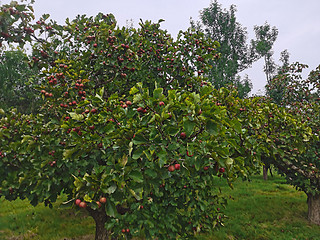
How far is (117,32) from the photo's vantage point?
579 centimetres

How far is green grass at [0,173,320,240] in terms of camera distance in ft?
29.4

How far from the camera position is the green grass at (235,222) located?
8.97 meters

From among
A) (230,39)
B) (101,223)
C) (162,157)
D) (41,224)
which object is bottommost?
(41,224)

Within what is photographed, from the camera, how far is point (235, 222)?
1024cm

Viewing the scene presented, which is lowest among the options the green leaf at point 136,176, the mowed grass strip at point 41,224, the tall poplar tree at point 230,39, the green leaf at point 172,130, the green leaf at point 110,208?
the mowed grass strip at point 41,224

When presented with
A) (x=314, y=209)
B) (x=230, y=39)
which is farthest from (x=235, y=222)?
(x=230, y=39)

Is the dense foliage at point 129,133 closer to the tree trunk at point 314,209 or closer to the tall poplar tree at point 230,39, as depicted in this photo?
the tree trunk at point 314,209

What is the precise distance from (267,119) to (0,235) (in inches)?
416

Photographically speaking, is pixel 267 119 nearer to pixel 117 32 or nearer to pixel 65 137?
pixel 117 32

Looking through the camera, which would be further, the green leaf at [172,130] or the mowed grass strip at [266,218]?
the mowed grass strip at [266,218]

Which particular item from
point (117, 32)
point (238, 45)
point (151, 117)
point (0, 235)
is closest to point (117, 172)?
point (151, 117)

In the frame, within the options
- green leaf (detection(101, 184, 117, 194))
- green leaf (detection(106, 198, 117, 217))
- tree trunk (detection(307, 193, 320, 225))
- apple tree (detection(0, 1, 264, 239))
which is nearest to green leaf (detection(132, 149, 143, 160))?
apple tree (detection(0, 1, 264, 239))

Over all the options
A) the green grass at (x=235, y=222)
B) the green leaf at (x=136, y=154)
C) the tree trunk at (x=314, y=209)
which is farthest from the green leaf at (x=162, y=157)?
the tree trunk at (x=314, y=209)

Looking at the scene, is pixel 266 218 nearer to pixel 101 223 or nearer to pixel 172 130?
pixel 101 223
